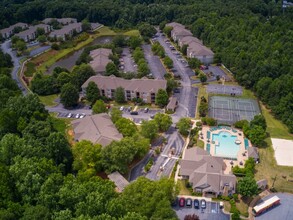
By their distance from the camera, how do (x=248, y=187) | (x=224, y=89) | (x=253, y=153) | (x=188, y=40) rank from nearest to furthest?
(x=248, y=187) < (x=253, y=153) < (x=224, y=89) < (x=188, y=40)

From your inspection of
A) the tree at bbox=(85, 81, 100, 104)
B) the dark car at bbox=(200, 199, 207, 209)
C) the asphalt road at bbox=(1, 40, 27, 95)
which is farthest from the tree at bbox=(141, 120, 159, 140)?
the asphalt road at bbox=(1, 40, 27, 95)

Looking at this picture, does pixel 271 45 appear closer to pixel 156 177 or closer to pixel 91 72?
pixel 91 72

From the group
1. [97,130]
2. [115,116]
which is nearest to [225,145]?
[115,116]

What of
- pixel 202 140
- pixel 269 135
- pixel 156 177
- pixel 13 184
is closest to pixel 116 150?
pixel 156 177

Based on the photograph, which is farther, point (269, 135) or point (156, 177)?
point (269, 135)

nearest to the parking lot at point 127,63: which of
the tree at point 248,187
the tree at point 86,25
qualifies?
the tree at point 86,25

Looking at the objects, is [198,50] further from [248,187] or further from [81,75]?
[248,187]

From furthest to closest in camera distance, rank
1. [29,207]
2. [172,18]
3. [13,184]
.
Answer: [172,18]
[13,184]
[29,207]
